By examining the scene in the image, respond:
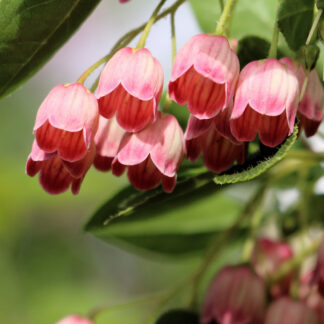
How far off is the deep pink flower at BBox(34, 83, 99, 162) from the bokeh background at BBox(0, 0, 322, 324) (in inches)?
115

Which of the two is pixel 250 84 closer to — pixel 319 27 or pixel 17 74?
pixel 319 27

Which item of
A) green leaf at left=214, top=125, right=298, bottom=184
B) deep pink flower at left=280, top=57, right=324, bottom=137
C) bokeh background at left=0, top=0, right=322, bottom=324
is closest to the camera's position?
green leaf at left=214, top=125, right=298, bottom=184

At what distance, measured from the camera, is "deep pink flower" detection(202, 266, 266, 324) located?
154 cm

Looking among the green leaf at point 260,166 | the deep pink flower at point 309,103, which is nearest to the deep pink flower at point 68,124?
the green leaf at point 260,166

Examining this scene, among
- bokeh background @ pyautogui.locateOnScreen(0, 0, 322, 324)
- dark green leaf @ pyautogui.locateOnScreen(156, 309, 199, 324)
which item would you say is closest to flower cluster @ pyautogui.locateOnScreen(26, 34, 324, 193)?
dark green leaf @ pyautogui.locateOnScreen(156, 309, 199, 324)

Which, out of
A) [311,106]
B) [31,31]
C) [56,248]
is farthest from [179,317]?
[56,248]

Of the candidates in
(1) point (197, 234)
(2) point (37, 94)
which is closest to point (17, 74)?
(1) point (197, 234)

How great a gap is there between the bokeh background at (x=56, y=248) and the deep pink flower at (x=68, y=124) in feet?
9.62

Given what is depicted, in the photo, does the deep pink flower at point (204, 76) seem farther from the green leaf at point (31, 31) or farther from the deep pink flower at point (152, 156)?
the green leaf at point (31, 31)

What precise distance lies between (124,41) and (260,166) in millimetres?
379

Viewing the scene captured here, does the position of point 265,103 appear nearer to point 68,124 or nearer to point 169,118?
point 169,118

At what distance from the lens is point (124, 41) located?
4.46 ft

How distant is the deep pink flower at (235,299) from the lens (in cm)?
154

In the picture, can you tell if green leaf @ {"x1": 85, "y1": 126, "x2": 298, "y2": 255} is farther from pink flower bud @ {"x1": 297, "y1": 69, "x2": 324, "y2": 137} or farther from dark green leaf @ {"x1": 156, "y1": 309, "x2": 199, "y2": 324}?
dark green leaf @ {"x1": 156, "y1": 309, "x2": 199, "y2": 324}
